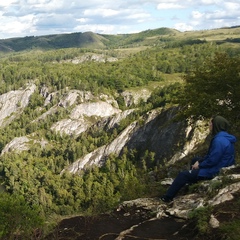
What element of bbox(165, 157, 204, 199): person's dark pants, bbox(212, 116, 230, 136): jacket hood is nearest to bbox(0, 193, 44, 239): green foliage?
bbox(165, 157, 204, 199): person's dark pants

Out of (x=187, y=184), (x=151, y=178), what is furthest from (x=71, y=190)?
(x=187, y=184)

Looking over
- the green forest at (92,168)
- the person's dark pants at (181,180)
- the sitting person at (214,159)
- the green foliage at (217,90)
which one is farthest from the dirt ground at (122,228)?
the green foliage at (217,90)

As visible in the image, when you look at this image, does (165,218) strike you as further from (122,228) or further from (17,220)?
(17,220)

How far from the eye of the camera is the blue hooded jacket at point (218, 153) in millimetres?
12555

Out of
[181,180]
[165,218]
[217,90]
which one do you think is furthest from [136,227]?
[217,90]

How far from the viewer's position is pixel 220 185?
11688 mm

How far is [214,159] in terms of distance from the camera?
12.7 metres

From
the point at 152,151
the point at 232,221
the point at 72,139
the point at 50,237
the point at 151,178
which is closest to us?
the point at 232,221

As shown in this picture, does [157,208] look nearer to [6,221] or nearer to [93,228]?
[93,228]

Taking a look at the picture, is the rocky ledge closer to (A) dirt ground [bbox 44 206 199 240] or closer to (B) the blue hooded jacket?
(A) dirt ground [bbox 44 206 199 240]

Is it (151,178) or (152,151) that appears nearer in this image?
(151,178)

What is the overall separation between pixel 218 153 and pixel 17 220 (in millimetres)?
8278

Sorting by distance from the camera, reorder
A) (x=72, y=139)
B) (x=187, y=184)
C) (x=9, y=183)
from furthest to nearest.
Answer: (x=72, y=139) < (x=9, y=183) < (x=187, y=184)

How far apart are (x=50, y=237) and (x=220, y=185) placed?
21.3ft
